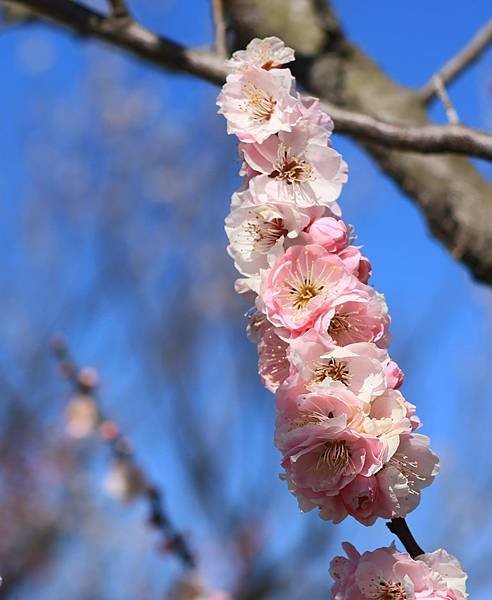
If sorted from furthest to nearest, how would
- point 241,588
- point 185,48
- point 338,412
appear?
point 241,588, point 185,48, point 338,412

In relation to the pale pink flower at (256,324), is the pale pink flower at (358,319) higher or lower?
lower

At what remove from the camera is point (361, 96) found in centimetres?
185

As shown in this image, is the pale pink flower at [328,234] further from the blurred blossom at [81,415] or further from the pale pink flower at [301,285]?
the blurred blossom at [81,415]

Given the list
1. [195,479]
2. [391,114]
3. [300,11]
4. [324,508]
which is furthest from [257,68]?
[195,479]

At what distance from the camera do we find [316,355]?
654 mm

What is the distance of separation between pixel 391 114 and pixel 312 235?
3.89 feet

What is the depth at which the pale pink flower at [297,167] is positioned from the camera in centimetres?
72

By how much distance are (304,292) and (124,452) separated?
1821 millimetres

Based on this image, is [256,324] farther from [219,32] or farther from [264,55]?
[219,32]

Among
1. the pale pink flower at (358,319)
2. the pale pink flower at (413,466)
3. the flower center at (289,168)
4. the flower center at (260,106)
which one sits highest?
the flower center at (260,106)

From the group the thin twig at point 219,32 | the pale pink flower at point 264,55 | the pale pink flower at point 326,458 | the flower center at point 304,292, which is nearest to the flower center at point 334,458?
the pale pink flower at point 326,458

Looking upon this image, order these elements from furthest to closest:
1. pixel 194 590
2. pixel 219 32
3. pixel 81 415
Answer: pixel 81 415 → pixel 194 590 → pixel 219 32

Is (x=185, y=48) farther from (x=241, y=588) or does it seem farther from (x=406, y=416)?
(x=241, y=588)

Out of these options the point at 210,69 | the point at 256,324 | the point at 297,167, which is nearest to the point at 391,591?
the point at 256,324
